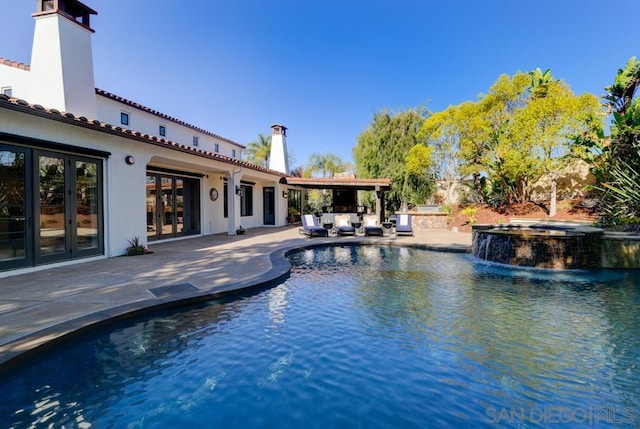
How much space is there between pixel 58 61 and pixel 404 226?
47.7 ft

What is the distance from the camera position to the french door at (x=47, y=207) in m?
6.96

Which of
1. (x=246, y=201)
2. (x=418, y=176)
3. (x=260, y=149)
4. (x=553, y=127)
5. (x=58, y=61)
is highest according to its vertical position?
(x=260, y=149)

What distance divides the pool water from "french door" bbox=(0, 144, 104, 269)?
4677 mm

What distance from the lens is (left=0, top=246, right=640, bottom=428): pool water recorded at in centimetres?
293

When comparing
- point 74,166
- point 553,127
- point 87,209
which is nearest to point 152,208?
point 87,209

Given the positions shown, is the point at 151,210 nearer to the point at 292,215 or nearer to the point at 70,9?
the point at 70,9

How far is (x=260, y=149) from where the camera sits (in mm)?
41812

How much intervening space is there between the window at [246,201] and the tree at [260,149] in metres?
22.6

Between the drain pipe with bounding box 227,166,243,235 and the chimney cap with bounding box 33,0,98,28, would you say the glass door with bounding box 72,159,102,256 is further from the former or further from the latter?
the drain pipe with bounding box 227,166,243,235

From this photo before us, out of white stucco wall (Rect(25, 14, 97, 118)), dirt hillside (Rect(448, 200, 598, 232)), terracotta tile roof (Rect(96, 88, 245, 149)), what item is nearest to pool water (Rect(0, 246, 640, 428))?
white stucco wall (Rect(25, 14, 97, 118))

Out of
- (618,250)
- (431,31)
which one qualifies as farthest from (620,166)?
(431,31)

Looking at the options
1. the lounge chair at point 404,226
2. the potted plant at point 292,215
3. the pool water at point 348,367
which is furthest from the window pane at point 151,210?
the potted plant at point 292,215

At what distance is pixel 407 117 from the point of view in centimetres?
2562

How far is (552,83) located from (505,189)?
20.6 feet
